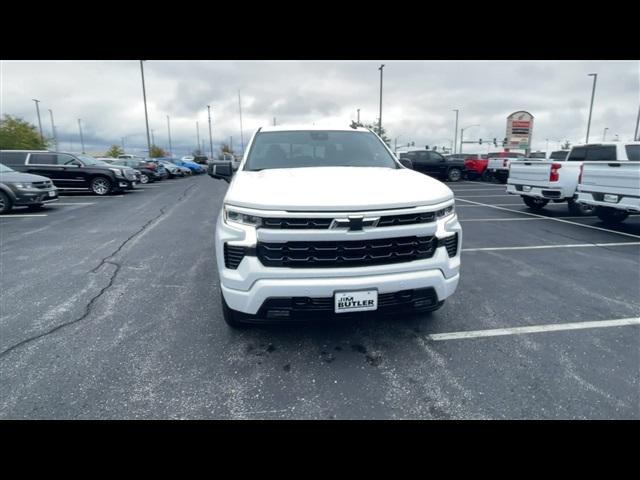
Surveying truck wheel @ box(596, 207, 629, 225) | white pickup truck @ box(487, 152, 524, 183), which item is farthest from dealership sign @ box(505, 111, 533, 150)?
truck wheel @ box(596, 207, 629, 225)

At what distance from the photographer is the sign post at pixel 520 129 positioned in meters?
41.9

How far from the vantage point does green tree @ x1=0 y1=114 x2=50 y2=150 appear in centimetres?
3512

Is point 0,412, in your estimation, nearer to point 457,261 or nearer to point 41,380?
point 41,380

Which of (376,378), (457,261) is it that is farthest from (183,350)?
(457,261)

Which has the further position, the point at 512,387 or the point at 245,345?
the point at 245,345

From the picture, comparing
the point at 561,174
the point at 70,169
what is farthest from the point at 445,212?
the point at 70,169

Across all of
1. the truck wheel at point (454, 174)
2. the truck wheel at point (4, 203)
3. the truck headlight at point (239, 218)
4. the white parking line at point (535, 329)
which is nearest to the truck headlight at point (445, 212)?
the white parking line at point (535, 329)

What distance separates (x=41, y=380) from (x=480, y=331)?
142 inches

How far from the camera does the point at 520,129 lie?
1656 inches

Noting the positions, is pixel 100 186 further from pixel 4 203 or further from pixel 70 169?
pixel 4 203

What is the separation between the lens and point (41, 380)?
2539mm

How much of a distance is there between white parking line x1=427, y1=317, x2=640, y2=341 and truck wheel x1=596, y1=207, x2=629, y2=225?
6.37m
